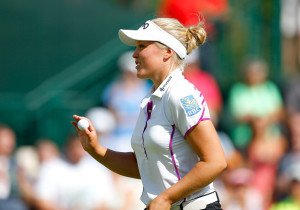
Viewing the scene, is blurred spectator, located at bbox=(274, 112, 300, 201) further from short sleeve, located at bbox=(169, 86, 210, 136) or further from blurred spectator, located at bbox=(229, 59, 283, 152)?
short sleeve, located at bbox=(169, 86, 210, 136)

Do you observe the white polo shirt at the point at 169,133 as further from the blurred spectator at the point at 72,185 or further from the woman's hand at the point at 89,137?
the blurred spectator at the point at 72,185

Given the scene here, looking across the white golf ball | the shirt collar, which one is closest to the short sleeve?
the shirt collar

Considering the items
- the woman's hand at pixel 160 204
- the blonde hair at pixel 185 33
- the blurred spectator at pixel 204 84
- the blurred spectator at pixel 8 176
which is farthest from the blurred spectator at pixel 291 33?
the woman's hand at pixel 160 204

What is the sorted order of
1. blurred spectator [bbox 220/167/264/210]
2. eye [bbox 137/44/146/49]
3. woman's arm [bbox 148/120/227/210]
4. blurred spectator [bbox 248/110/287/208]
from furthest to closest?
blurred spectator [bbox 248/110/287/208]
blurred spectator [bbox 220/167/264/210]
eye [bbox 137/44/146/49]
woman's arm [bbox 148/120/227/210]

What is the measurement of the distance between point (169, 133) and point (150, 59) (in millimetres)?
469

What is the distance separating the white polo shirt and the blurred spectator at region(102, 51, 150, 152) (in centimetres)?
524

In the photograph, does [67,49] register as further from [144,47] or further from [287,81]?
[144,47]

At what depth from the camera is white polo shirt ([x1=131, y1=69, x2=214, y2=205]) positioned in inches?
225

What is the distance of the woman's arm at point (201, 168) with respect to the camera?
18.5ft

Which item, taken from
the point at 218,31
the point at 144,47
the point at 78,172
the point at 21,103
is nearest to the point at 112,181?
the point at 78,172

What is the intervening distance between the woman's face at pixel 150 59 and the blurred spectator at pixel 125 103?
5200 mm

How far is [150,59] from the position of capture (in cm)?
594

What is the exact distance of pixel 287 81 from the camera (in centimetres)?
1220

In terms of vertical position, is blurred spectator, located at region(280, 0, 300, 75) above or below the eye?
above
